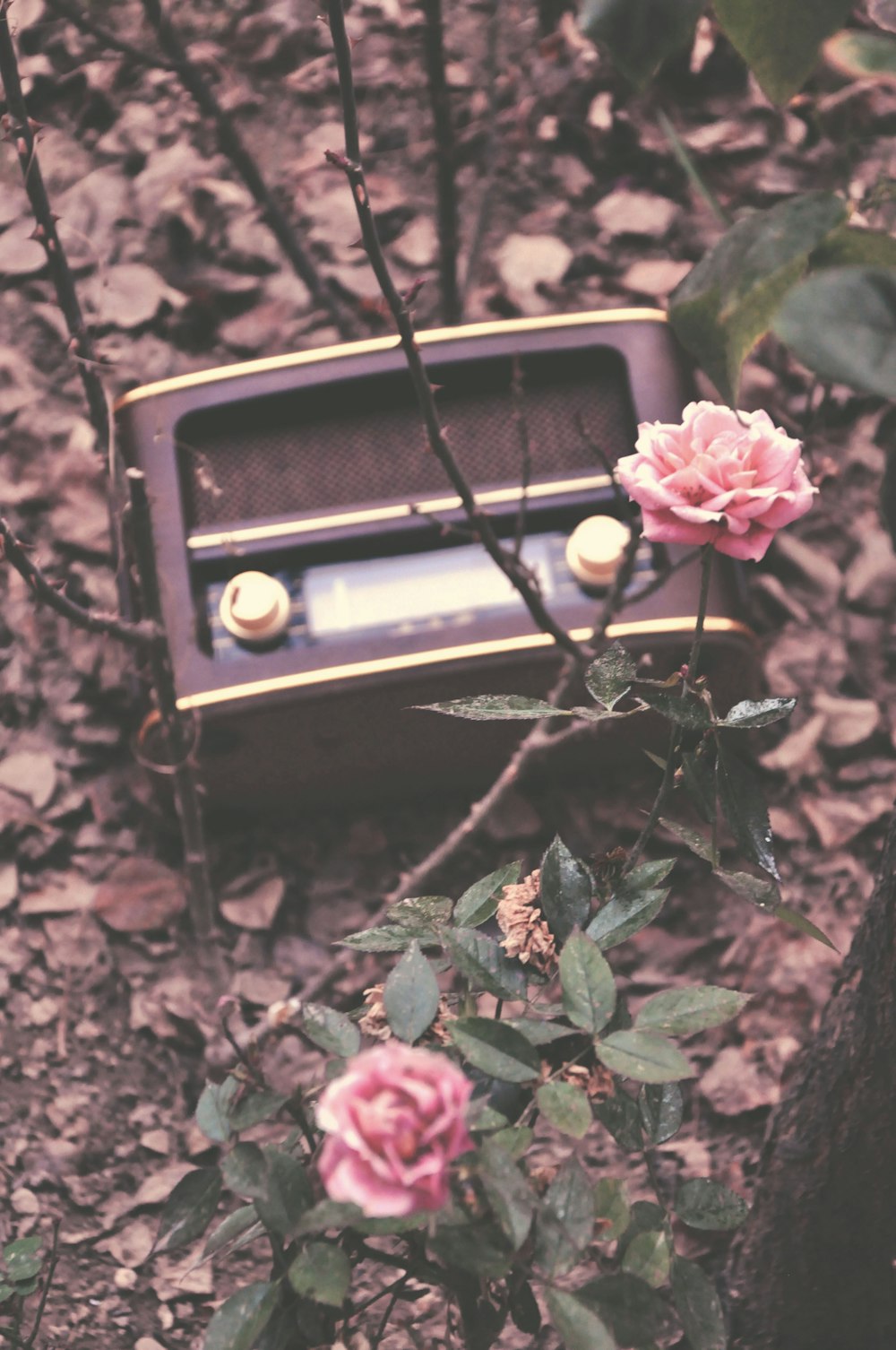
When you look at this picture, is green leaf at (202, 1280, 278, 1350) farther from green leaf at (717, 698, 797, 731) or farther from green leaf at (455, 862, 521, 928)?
A: green leaf at (717, 698, 797, 731)

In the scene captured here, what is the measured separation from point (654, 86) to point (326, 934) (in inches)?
36.7

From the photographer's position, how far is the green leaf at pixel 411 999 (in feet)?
1.47

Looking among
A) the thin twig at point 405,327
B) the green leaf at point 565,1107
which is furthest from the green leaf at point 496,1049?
the thin twig at point 405,327

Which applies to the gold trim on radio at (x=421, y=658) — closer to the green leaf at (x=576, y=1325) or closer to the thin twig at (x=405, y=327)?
the thin twig at (x=405, y=327)

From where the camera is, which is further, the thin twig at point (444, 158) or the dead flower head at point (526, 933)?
the thin twig at point (444, 158)

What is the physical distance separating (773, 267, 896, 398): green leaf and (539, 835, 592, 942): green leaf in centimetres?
26

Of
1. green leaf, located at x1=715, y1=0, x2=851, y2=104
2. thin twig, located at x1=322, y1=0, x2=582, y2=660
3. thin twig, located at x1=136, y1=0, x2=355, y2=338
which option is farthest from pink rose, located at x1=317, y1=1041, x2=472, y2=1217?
thin twig, located at x1=136, y1=0, x2=355, y2=338

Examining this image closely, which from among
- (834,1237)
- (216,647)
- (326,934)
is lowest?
(326,934)

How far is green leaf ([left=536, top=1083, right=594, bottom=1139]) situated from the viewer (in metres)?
0.41

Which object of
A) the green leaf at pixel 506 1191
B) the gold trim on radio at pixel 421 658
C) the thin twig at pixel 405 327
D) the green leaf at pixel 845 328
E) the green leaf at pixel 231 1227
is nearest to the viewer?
the green leaf at pixel 845 328

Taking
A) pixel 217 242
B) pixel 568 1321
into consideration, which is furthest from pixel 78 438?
pixel 568 1321

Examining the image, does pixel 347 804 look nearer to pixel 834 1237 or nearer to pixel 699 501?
pixel 834 1237

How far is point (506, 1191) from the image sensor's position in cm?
39

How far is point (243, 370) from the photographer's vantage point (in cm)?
91
